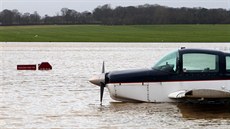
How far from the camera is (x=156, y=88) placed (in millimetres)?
15523

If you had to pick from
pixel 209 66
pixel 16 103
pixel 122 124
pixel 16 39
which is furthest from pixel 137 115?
pixel 16 39

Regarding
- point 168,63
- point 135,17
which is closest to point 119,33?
point 135,17

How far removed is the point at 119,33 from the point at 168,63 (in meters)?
92.5

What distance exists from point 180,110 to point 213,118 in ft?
4.71

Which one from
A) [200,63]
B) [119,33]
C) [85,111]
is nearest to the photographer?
[85,111]

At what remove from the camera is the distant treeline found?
440ft

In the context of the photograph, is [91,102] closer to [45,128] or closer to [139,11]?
[45,128]

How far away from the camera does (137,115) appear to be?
1419cm

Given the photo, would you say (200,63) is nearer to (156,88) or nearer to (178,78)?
(178,78)

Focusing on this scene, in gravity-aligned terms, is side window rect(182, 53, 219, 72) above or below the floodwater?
above

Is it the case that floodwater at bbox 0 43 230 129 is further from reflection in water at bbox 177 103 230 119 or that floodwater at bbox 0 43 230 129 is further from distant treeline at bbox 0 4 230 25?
distant treeline at bbox 0 4 230 25

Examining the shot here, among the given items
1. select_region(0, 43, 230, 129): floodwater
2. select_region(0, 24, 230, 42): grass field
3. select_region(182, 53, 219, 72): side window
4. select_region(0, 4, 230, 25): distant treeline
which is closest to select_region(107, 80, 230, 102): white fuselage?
select_region(0, 43, 230, 129): floodwater

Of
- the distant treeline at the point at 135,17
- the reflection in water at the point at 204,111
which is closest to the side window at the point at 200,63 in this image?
the reflection in water at the point at 204,111

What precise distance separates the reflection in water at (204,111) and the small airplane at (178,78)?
0.97 feet
